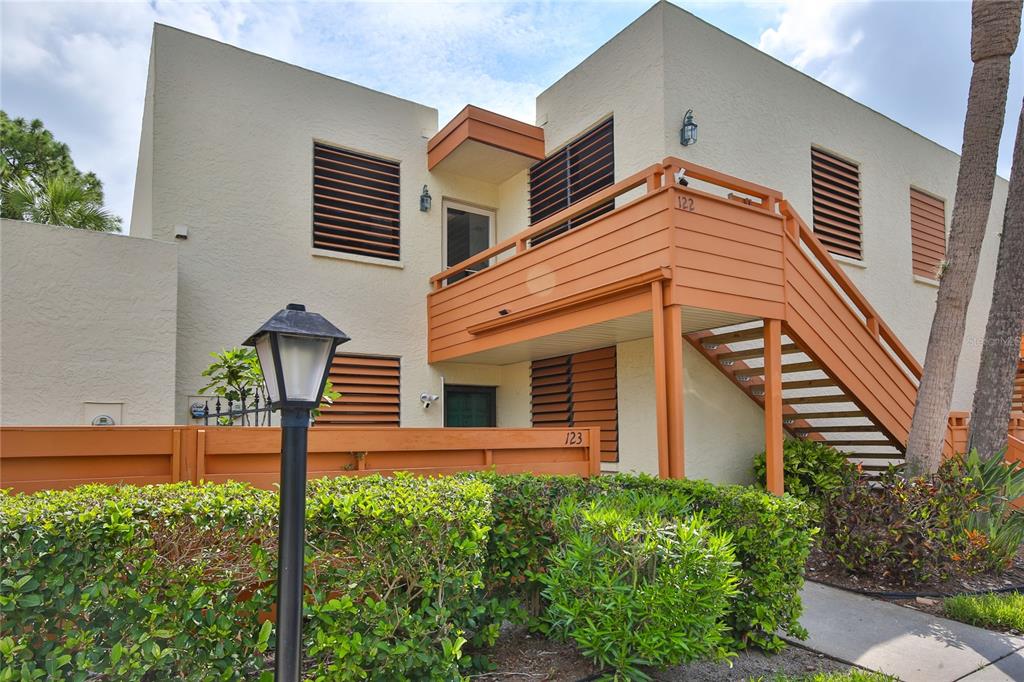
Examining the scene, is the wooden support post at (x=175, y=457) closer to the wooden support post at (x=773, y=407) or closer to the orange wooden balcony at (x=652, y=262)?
the orange wooden balcony at (x=652, y=262)

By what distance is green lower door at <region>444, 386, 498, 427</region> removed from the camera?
10250 mm

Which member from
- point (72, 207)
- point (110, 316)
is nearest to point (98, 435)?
point (110, 316)

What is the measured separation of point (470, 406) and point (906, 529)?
253 inches

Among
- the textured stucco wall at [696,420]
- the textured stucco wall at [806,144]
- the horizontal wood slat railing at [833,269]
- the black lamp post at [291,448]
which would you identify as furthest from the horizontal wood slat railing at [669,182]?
the black lamp post at [291,448]

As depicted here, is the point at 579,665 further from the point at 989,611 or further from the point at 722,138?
the point at 722,138

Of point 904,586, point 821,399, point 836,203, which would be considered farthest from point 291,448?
point 836,203

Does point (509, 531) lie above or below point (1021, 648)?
above

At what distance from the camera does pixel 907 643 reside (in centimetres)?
448

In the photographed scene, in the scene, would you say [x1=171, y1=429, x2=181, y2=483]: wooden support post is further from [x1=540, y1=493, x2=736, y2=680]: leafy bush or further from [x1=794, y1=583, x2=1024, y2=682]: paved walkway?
[x1=794, y1=583, x2=1024, y2=682]: paved walkway

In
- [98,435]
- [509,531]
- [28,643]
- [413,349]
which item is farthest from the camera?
[413,349]

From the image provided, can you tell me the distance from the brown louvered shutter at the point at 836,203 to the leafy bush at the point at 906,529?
15.6ft

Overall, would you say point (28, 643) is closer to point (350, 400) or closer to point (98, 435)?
point (98, 435)

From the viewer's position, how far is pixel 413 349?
9883 mm

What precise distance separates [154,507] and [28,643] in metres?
0.69
